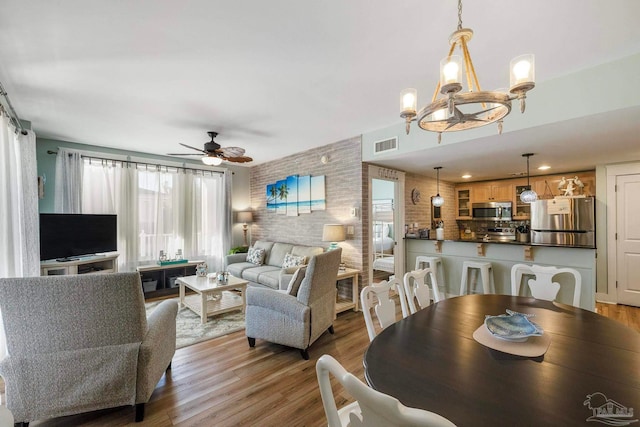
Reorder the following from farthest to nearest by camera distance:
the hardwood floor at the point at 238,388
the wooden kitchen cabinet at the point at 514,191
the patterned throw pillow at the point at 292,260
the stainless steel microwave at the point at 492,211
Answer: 1. the stainless steel microwave at the point at 492,211
2. the wooden kitchen cabinet at the point at 514,191
3. the patterned throw pillow at the point at 292,260
4. the hardwood floor at the point at 238,388

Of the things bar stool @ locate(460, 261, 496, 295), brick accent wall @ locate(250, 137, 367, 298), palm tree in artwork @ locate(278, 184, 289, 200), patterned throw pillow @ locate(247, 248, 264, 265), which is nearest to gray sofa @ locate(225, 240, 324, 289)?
patterned throw pillow @ locate(247, 248, 264, 265)

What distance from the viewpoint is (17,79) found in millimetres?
2416

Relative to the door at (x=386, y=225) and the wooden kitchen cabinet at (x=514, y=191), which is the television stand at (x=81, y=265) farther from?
the wooden kitchen cabinet at (x=514, y=191)

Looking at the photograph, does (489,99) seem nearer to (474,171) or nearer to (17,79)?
(17,79)

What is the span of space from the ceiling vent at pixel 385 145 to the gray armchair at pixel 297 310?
1.65 meters

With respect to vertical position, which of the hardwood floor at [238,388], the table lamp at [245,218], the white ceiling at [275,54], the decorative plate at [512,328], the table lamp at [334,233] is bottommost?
the hardwood floor at [238,388]

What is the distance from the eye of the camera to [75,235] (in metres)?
3.87

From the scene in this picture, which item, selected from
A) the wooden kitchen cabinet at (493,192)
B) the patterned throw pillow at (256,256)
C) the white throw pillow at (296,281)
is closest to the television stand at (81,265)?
the patterned throw pillow at (256,256)

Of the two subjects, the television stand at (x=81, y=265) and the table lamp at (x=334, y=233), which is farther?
the table lamp at (x=334, y=233)

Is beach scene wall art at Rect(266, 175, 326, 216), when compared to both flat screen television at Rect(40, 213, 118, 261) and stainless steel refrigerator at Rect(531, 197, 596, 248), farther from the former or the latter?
stainless steel refrigerator at Rect(531, 197, 596, 248)

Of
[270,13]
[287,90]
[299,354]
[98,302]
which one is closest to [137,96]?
[287,90]

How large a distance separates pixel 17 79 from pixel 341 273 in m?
3.91

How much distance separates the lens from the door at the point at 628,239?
4.12m

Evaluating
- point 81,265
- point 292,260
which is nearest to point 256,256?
point 292,260
